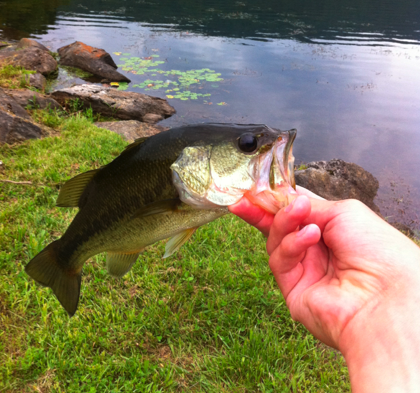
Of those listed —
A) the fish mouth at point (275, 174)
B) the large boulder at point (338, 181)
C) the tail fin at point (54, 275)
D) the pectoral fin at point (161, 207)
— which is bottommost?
the large boulder at point (338, 181)

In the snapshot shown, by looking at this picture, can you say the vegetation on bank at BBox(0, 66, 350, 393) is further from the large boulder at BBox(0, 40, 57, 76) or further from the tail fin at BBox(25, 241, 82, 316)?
the large boulder at BBox(0, 40, 57, 76)

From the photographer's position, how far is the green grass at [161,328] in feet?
8.83

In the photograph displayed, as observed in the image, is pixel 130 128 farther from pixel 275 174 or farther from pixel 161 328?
pixel 275 174

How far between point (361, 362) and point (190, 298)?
2.16m

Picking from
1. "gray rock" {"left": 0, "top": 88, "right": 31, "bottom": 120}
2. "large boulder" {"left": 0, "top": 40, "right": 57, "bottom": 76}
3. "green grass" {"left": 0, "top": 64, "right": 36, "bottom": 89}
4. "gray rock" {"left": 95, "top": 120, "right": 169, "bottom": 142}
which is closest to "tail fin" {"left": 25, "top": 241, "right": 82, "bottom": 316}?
"gray rock" {"left": 0, "top": 88, "right": 31, "bottom": 120}

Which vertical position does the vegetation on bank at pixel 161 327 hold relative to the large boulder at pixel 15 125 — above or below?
below

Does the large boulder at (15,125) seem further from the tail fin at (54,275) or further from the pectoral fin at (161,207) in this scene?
the pectoral fin at (161,207)

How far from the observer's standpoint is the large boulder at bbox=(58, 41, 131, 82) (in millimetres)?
13227

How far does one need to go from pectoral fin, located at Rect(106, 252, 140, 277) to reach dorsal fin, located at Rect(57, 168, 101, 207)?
1.41 ft

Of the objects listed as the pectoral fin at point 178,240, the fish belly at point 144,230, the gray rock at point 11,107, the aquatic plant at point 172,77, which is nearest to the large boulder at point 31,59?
the aquatic plant at point 172,77

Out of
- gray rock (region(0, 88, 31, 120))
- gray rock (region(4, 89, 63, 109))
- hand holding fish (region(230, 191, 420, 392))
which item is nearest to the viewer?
hand holding fish (region(230, 191, 420, 392))

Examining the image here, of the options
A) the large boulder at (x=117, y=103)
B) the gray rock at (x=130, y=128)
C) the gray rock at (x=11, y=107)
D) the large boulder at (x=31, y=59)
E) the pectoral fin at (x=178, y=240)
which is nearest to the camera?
the pectoral fin at (x=178, y=240)

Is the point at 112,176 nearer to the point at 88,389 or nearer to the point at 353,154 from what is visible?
the point at 88,389

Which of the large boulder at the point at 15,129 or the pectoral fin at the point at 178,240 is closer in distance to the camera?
the pectoral fin at the point at 178,240
